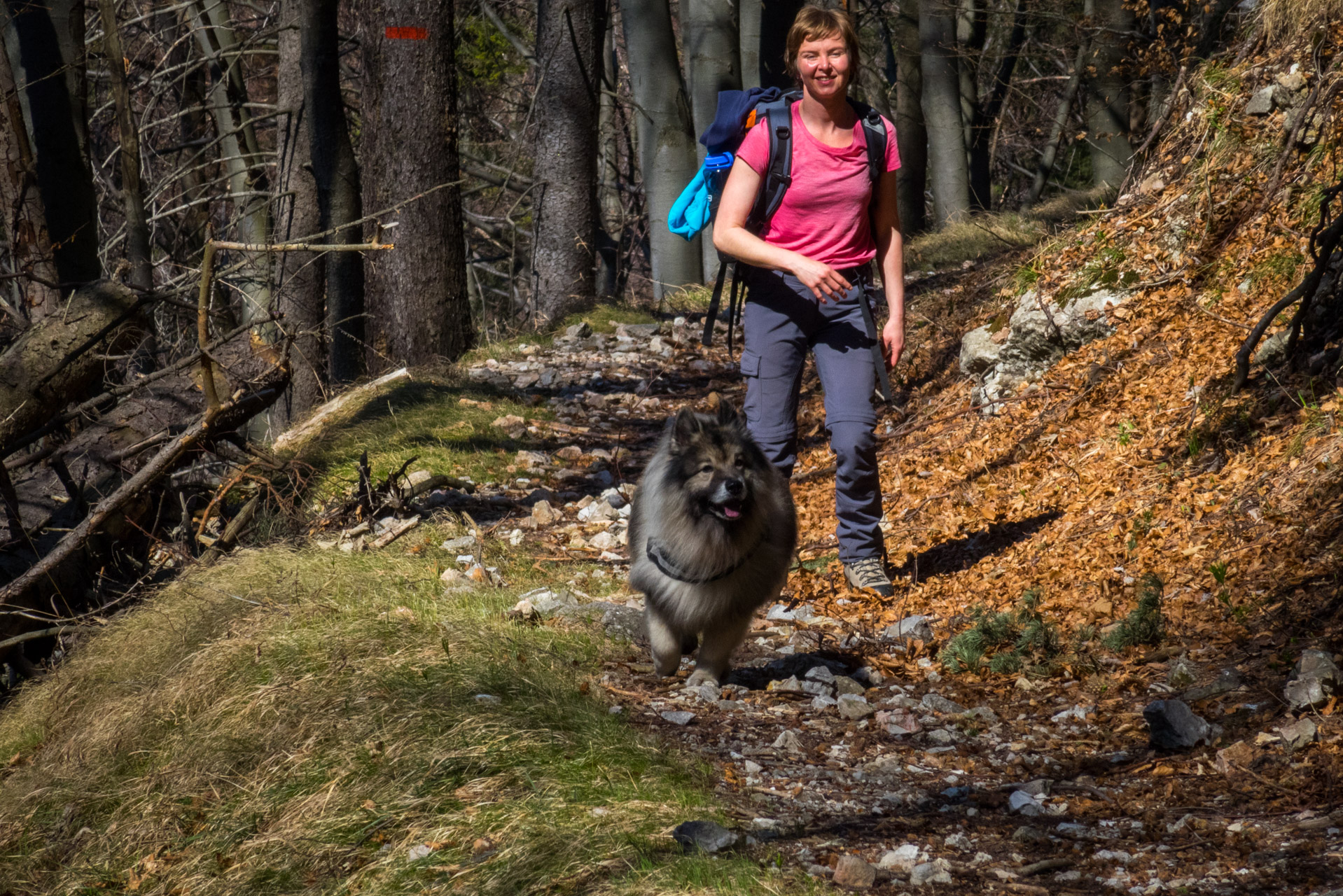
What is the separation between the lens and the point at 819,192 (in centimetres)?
498

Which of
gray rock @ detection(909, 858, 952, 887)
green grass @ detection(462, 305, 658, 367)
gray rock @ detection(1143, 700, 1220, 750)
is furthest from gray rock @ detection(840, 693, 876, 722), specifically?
green grass @ detection(462, 305, 658, 367)

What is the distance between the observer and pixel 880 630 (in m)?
5.54

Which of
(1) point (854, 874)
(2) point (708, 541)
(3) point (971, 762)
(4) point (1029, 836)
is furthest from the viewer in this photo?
(2) point (708, 541)

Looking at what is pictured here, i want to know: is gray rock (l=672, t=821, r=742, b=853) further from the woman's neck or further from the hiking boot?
the woman's neck

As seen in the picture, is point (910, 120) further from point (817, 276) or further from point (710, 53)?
point (817, 276)

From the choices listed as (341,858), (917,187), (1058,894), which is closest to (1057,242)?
(1058,894)

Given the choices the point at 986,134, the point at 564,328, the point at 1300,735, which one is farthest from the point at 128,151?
the point at 986,134

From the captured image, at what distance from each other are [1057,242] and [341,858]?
22.8ft

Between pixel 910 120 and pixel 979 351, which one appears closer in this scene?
pixel 979 351

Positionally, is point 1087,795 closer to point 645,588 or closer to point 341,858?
point 645,588

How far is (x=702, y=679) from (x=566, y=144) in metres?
9.22

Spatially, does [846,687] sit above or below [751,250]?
below

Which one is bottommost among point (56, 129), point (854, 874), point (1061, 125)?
point (854, 874)

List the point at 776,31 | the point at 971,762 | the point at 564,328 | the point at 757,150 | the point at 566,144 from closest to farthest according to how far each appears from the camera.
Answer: the point at 971,762
the point at 757,150
the point at 564,328
the point at 566,144
the point at 776,31
